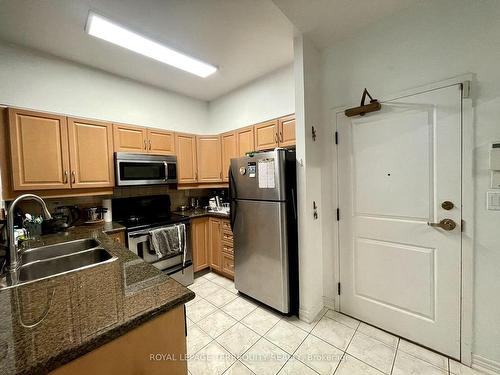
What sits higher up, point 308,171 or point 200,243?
point 308,171

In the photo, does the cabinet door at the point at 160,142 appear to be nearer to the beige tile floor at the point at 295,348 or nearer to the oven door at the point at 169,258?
the oven door at the point at 169,258

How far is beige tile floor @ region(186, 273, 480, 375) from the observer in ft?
4.83

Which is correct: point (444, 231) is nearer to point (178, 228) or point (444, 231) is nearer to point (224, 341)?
point (224, 341)

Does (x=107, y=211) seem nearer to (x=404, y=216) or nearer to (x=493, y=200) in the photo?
(x=404, y=216)

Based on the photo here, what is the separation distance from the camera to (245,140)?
2.88 meters

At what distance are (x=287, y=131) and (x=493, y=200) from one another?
1.72m

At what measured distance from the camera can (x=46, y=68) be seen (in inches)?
86.5

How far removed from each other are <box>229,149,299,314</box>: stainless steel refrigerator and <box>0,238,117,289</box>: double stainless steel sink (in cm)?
125

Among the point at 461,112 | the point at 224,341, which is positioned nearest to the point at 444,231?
the point at 461,112

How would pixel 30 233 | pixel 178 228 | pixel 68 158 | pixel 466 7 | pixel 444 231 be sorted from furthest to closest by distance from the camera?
1. pixel 178 228
2. pixel 68 158
3. pixel 30 233
4. pixel 444 231
5. pixel 466 7

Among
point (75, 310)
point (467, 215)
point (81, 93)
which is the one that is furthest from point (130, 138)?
point (467, 215)

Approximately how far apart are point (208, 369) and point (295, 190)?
5.00 feet

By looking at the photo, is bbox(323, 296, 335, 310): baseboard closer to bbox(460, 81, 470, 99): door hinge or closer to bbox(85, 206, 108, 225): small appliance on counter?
bbox(460, 81, 470, 99): door hinge

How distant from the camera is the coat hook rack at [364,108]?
1.72m
